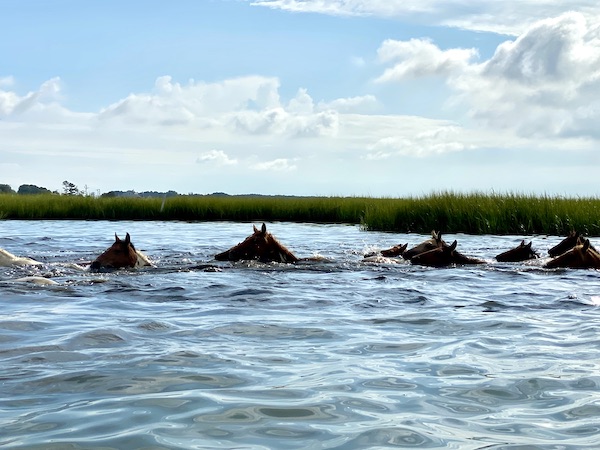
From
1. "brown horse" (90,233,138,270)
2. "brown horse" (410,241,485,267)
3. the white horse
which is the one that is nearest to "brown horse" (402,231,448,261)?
"brown horse" (410,241,485,267)

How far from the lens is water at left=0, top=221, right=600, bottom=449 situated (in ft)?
12.9

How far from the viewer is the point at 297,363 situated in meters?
5.35

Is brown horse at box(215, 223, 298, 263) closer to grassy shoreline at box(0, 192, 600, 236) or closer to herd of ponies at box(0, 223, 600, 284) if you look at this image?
herd of ponies at box(0, 223, 600, 284)

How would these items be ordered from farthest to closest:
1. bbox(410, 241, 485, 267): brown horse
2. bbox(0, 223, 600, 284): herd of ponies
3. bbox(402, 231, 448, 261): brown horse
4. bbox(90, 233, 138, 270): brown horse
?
bbox(402, 231, 448, 261): brown horse → bbox(410, 241, 485, 267): brown horse → bbox(0, 223, 600, 284): herd of ponies → bbox(90, 233, 138, 270): brown horse

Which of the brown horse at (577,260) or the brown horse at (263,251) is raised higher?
the brown horse at (263,251)

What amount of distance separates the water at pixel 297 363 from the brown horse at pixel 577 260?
1563mm

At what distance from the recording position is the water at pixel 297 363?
3938mm

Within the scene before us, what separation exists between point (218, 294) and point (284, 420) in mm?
4749

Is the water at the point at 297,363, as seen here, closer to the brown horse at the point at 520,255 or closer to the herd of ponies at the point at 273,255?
the herd of ponies at the point at 273,255

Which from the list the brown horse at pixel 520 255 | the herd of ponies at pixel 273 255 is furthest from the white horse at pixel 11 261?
the brown horse at pixel 520 255

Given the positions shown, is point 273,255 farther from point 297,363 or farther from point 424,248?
point 297,363

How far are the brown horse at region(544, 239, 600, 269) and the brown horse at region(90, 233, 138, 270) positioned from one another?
5847mm

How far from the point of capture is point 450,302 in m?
8.33

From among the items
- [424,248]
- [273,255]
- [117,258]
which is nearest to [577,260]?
[424,248]
